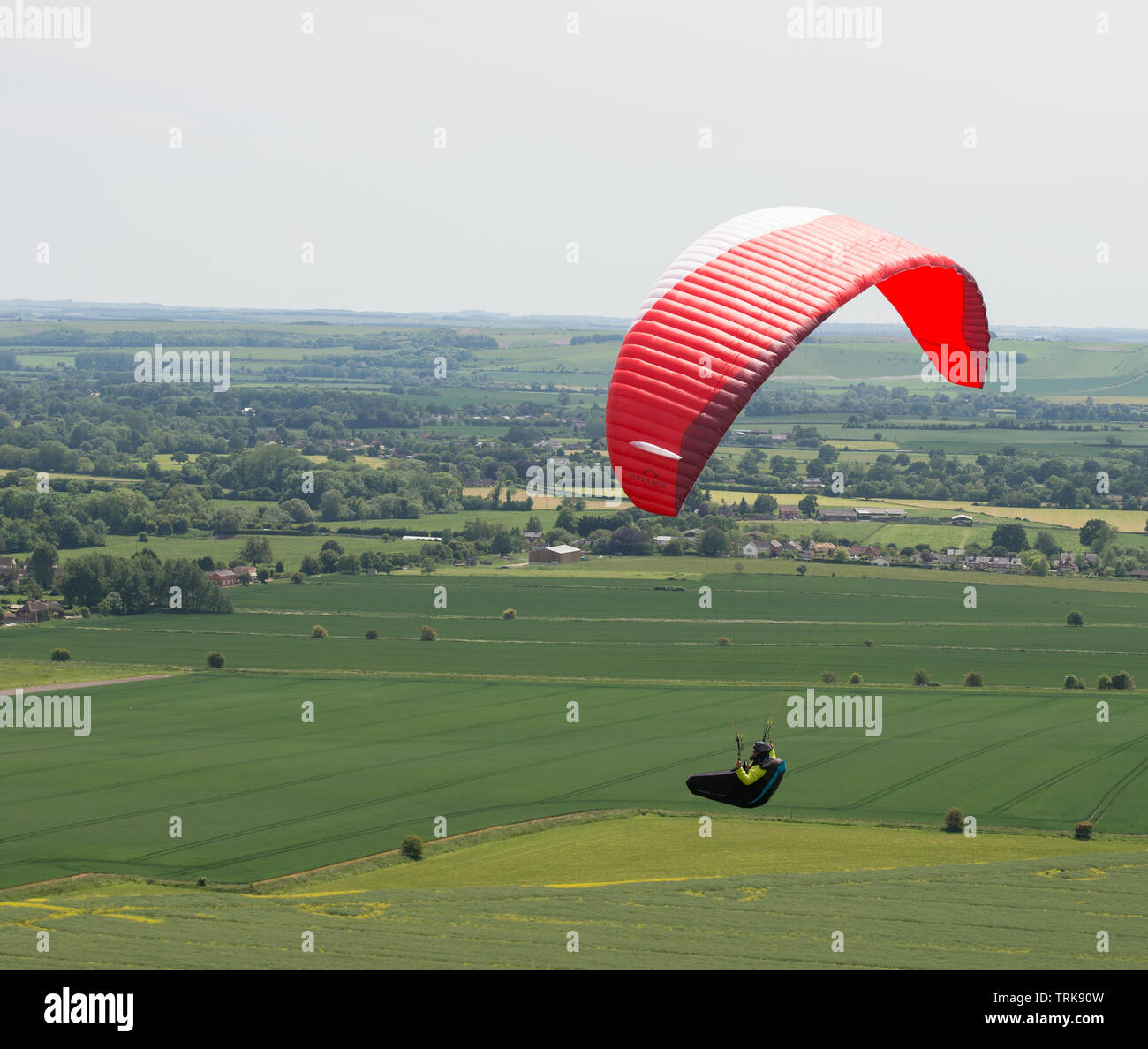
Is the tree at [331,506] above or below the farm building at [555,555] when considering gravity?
above

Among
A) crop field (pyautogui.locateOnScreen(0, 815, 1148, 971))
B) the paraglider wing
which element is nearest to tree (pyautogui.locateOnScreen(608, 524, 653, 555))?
crop field (pyautogui.locateOnScreen(0, 815, 1148, 971))

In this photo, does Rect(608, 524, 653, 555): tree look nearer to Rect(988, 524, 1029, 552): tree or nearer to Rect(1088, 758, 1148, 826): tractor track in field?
Rect(988, 524, 1029, 552): tree

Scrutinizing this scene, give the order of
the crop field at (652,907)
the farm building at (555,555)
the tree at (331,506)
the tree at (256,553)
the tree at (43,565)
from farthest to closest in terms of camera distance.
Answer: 1. the tree at (331,506)
2. the farm building at (555,555)
3. the tree at (256,553)
4. the tree at (43,565)
5. the crop field at (652,907)

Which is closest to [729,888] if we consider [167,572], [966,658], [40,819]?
[40,819]

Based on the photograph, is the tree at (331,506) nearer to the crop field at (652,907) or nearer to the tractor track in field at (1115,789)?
the crop field at (652,907)

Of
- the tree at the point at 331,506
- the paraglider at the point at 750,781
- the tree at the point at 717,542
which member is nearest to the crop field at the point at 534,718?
the tree at the point at 717,542
